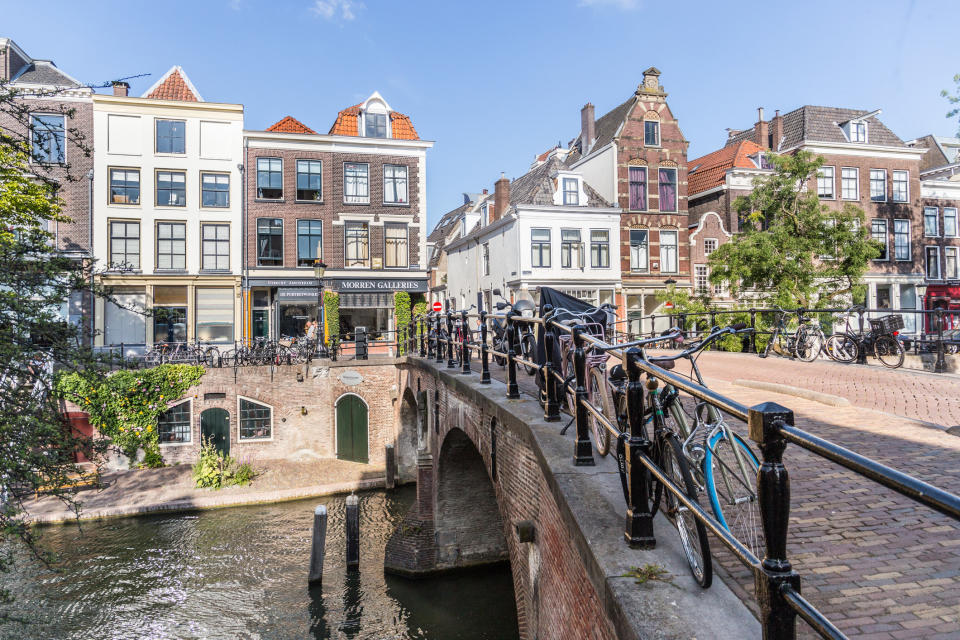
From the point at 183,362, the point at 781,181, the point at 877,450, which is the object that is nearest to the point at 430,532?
the point at 877,450

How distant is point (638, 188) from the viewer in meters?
27.6

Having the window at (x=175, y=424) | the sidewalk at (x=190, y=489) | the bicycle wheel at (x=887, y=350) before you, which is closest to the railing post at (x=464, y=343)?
the bicycle wheel at (x=887, y=350)

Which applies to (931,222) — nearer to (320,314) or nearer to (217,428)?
(320,314)

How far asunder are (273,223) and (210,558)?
50.9 ft

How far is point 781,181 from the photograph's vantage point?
19766 mm

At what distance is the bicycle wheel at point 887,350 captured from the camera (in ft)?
37.7

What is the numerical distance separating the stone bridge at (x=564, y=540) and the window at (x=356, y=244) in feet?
51.2

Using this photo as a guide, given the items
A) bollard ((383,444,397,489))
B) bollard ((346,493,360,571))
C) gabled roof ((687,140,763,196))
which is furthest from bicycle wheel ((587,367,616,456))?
gabled roof ((687,140,763,196))

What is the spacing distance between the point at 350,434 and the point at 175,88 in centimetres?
1730

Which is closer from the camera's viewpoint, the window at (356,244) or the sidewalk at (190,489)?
the sidewalk at (190,489)

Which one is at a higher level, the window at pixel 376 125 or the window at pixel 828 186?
the window at pixel 376 125

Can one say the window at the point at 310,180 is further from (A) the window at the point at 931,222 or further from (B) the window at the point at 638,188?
(A) the window at the point at 931,222

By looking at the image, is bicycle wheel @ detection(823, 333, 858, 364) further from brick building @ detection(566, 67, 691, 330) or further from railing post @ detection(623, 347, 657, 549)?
brick building @ detection(566, 67, 691, 330)

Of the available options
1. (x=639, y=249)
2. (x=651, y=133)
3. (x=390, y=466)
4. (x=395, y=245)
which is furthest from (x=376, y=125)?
(x=390, y=466)
